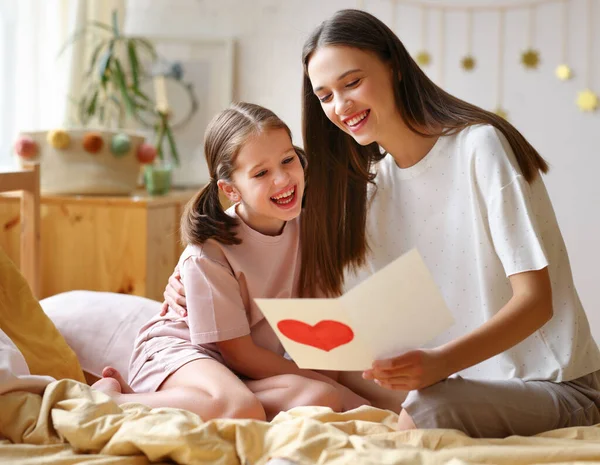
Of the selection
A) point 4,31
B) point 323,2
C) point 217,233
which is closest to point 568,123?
point 323,2

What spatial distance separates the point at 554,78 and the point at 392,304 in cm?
224

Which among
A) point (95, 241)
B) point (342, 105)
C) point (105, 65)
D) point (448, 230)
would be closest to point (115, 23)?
point (105, 65)

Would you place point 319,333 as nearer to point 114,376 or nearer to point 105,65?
point 114,376

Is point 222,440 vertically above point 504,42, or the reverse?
point 504,42

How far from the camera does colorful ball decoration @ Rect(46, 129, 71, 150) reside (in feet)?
8.41

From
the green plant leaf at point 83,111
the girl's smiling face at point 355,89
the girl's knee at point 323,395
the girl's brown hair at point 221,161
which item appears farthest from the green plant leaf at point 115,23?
the girl's knee at point 323,395

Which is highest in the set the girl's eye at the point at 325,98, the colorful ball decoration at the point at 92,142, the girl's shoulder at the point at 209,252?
the girl's eye at the point at 325,98

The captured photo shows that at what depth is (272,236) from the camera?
158 cm

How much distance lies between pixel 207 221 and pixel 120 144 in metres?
1.17

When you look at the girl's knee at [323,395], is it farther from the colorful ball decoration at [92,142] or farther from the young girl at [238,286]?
the colorful ball decoration at [92,142]

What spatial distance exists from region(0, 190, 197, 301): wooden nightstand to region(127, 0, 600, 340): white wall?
3.05ft

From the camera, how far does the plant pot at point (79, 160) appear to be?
2.59 metres

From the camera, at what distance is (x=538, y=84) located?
3.03 m

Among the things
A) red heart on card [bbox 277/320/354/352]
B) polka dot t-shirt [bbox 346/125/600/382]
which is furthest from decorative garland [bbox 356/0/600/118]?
red heart on card [bbox 277/320/354/352]
